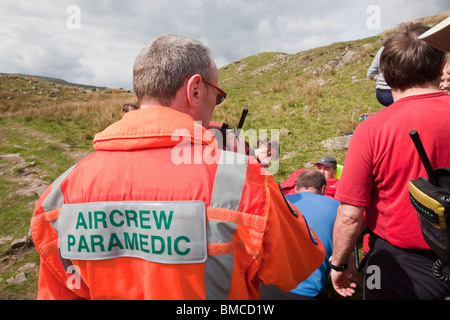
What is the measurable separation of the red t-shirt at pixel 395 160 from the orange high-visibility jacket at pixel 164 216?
79cm

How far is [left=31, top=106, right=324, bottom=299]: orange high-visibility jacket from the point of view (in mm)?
1008

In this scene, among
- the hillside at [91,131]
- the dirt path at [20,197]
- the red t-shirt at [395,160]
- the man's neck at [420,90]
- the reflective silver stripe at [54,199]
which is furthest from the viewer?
the hillside at [91,131]

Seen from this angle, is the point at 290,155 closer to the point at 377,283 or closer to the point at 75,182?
the point at 377,283

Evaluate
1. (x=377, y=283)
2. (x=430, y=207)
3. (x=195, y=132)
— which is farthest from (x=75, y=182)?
(x=377, y=283)

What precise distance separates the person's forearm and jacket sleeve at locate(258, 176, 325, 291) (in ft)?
1.53

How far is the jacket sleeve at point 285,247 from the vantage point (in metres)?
1.09

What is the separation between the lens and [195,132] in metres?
1.08

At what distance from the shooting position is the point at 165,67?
48.6 inches

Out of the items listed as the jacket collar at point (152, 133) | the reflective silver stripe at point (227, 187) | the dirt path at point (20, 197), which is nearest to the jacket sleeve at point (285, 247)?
the reflective silver stripe at point (227, 187)

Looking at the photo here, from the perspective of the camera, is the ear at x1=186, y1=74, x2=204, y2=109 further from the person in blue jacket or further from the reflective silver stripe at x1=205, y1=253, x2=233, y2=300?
the person in blue jacket

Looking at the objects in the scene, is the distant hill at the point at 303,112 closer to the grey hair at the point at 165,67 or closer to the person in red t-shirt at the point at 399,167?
the person in red t-shirt at the point at 399,167

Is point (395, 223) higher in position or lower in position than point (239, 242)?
lower

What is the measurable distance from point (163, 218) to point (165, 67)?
27.6 inches
